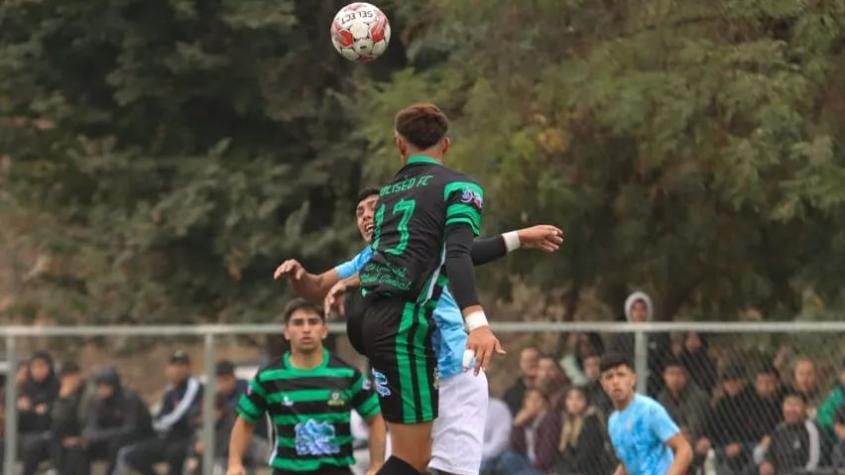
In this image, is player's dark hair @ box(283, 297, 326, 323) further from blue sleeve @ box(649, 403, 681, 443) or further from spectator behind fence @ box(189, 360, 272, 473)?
spectator behind fence @ box(189, 360, 272, 473)

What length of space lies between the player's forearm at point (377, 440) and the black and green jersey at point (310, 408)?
0.06 m

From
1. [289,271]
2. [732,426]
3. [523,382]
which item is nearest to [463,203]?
[289,271]

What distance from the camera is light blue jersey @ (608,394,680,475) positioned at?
11.4m

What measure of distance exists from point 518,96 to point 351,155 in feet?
12.8

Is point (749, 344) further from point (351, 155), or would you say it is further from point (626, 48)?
point (351, 155)

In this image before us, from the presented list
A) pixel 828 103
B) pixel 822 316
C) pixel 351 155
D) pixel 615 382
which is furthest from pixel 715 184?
pixel 351 155

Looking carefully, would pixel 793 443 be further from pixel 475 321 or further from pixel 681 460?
pixel 475 321

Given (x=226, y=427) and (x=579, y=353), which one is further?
(x=226, y=427)

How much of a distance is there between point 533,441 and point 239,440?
13.3 ft

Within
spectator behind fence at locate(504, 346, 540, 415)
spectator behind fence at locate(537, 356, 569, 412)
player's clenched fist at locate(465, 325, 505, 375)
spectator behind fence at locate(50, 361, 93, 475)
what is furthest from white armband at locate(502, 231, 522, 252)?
spectator behind fence at locate(50, 361, 93, 475)

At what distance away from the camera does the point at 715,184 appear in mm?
15156

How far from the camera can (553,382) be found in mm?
14492

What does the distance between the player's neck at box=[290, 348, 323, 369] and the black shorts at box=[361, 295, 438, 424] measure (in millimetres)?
2667

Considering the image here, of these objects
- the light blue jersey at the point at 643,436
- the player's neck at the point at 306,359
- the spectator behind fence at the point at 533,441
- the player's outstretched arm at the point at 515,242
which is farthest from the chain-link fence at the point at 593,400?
the player's outstretched arm at the point at 515,242
